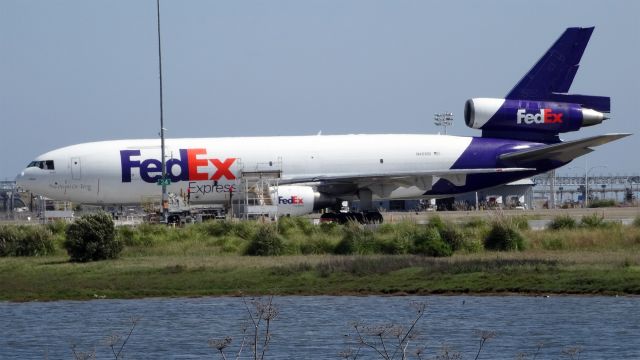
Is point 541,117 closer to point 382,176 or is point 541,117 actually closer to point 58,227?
point 382,176

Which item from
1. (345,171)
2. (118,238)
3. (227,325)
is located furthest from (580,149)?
(227,325)

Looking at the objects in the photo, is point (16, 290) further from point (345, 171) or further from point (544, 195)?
point (544, 195)

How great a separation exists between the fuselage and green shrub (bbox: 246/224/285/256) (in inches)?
600

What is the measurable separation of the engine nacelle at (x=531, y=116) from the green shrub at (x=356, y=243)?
65.2 feet

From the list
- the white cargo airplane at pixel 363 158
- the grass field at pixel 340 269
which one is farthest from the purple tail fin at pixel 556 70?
the grass field at pixel 340 269

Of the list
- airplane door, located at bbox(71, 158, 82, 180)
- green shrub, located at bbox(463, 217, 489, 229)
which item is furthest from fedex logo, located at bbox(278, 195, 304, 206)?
airplane door, located at bbox(71, 158, 82, 180)

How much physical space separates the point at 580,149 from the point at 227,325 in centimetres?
3249

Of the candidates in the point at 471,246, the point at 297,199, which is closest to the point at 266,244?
the point at 471,246

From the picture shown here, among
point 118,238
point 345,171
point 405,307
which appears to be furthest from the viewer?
point 345,171

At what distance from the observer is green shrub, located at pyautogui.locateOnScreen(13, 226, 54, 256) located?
36625 mm

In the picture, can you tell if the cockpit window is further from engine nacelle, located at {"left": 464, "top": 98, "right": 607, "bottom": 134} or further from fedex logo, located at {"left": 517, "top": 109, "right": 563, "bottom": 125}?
fedex logo, located at {"left": 517, "top": 109, "right": 563, "bottom": 125}

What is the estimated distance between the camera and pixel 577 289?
25.0m

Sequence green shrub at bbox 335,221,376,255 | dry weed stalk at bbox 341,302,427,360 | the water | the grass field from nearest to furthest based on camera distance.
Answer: dry weed stalk at bbox 341,302,427,360 → the water → the grass field → green shrub at bbox 335,221,376,255

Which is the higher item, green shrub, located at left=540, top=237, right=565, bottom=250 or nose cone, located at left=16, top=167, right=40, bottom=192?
nose cone, located at left=16, top=167, right=40, bottom=192
